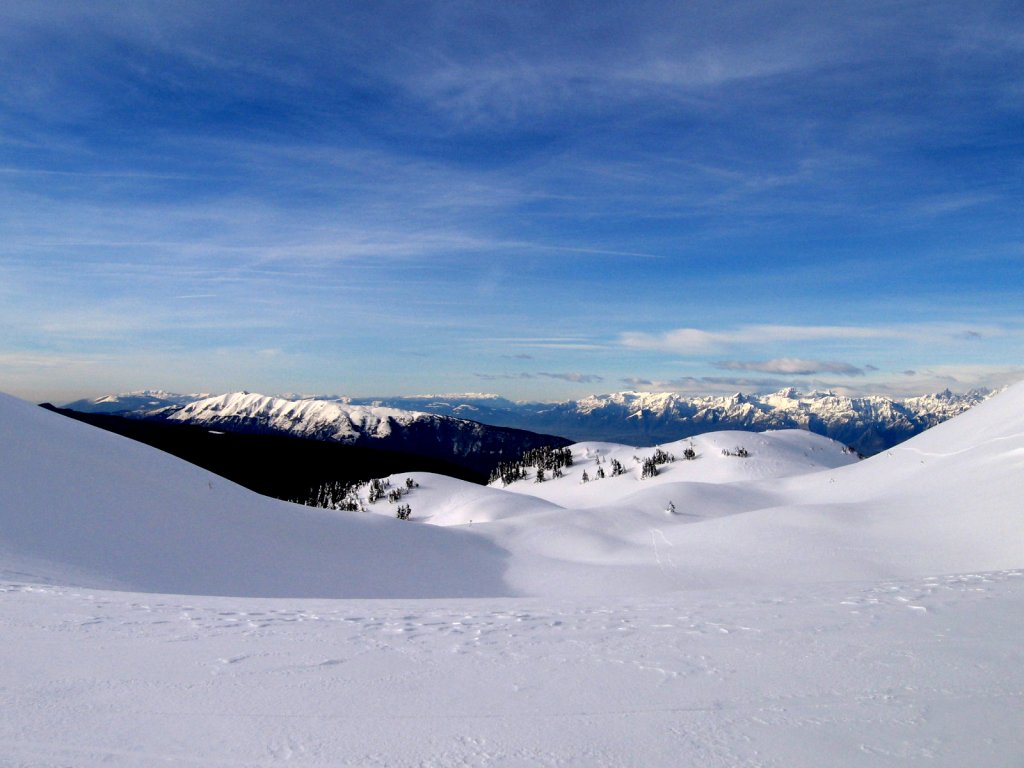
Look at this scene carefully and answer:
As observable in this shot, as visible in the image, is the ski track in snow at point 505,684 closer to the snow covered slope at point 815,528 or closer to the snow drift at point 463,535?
the snow drift at point 463,535

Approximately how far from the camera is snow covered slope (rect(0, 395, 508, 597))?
44.1 ft

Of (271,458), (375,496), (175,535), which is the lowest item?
(271,458)

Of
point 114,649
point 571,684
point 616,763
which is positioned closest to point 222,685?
point 114,649

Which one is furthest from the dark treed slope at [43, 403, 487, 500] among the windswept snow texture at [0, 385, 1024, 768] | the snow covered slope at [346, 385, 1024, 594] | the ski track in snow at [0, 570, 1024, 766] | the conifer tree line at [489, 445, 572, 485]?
the ski track in snow at [0, 570, 1024, 766]

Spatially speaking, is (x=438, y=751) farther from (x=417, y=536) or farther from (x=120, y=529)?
(x=417, y=536)

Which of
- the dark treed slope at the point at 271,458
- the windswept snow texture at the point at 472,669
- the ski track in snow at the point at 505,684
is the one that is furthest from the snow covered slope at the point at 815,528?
the dark treed slope at the point at 271,458

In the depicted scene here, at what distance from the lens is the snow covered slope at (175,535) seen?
1344 centimetres

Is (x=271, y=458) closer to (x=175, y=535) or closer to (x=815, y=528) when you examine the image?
(x=175, y=535)

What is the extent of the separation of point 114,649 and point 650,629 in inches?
213

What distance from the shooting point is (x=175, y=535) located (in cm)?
1678

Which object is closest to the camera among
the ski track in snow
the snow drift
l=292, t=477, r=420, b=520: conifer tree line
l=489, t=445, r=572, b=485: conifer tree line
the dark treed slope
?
the ski track in snow

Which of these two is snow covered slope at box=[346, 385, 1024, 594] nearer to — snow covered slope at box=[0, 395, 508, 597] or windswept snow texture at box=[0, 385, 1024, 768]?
windswept snow texture at box=[0, 385, 1024, 768]

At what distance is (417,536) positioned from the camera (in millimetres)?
24531

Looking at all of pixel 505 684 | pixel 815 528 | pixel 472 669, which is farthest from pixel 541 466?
pixel 505 684
